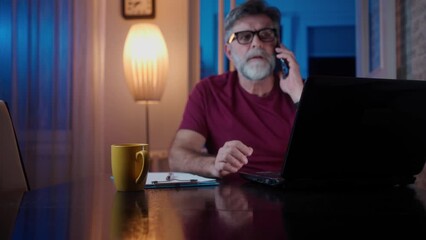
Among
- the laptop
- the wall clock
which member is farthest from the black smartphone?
the wall clock

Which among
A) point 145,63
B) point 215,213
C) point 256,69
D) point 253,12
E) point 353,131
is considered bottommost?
point 215,213

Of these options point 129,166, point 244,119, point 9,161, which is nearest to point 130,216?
point 129,166

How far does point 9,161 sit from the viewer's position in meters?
1.39

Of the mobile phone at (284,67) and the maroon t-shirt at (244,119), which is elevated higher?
the mobile phone at (284,67)

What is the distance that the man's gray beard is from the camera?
1.79m

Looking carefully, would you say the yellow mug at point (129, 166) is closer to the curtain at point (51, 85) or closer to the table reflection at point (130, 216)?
the table reflection at point (130, 216)

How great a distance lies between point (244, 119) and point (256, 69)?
0.22 metres

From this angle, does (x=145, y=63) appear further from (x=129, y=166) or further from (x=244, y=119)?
(x=129, y=166)

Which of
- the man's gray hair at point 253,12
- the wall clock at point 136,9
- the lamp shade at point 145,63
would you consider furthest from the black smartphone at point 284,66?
the wall clock at point 136,9

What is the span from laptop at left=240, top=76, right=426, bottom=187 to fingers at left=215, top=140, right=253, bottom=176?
0.08m

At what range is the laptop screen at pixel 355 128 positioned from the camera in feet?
2.73

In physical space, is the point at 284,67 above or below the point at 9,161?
above

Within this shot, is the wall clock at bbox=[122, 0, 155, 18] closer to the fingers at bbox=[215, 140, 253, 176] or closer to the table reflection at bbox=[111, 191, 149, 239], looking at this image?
the fingers at bbox=[215, 140, 253, 176]

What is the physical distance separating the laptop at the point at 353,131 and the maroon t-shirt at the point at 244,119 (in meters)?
0.69
